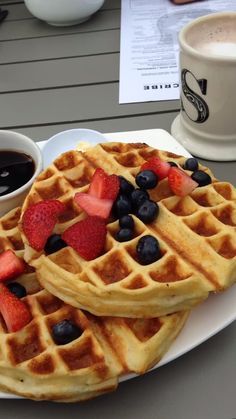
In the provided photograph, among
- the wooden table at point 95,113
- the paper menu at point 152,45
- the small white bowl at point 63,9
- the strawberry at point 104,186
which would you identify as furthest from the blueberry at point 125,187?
the small white bowl at point 63,9

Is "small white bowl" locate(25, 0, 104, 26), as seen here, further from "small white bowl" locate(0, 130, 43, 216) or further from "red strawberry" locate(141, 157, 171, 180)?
"red strawberry" locate(141, 157, 171, 180)

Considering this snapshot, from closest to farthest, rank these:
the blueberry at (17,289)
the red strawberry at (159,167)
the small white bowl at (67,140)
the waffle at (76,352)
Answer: the waffle at (76,352) < the blueberry at (17,289) < the red strawberry at (159,167) < the small white bowl at (67,140)

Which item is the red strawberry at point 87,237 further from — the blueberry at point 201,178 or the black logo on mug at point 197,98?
the black logo on mug at point 197,98

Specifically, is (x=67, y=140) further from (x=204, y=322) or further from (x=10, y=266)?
(x=204, y=322)

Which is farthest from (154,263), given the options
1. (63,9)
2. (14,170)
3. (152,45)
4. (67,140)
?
(63,9)

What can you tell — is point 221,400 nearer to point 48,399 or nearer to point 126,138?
point 48,399

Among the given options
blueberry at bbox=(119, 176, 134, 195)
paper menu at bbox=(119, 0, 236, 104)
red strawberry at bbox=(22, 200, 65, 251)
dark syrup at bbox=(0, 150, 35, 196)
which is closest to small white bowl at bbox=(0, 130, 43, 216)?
dark syrup at bbox=(0, 150, 35, 196)
